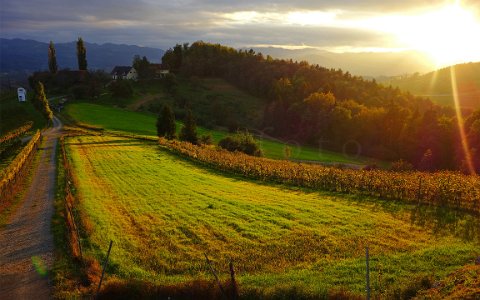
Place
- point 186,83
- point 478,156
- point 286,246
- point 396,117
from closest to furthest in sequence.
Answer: point 286,246
point 478,156
point 396,117
point 186,83

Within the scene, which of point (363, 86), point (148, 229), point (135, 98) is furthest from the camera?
point (363, 86)

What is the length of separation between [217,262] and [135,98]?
11746 centimetres

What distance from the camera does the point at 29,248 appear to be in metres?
20.8

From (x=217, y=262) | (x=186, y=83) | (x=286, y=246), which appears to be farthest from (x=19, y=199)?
(x=186, y=83)

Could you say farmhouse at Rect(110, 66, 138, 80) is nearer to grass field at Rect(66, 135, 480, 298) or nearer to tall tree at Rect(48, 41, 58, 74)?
tall tree at Rect(48, 41, 58, 74)

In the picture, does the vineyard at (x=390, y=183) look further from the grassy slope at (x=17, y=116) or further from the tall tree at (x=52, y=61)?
the tall tree at (x=52, y=61)

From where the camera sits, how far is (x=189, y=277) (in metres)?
17.3

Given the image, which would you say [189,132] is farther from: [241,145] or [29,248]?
[29,248]

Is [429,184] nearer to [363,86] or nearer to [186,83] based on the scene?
[363,86]

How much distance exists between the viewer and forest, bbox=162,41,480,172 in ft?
269

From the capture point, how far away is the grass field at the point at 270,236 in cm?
1672

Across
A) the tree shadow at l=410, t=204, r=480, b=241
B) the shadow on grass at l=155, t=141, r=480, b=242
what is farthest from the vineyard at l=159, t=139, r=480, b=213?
the tree shadow at l=410, t=204, r=480, b=241

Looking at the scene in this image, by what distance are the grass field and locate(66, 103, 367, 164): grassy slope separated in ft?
143

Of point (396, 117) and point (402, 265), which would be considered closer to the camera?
point (402, 265)
